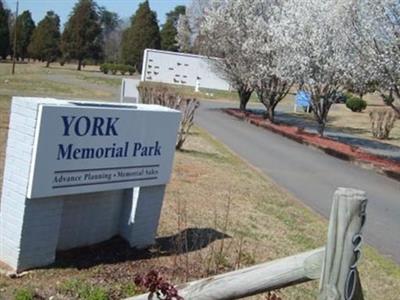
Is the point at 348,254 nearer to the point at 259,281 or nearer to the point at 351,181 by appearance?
the point at 259,281

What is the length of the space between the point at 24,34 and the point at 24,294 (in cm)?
9503

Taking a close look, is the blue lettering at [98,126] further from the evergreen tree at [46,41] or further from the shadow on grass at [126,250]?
the evergreen tree at [46,41]

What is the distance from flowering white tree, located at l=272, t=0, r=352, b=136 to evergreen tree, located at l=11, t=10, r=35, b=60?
74.7 m

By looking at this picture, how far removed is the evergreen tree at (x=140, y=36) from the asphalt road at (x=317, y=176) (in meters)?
59.5

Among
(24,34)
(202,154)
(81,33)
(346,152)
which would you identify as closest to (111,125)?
(202,154)

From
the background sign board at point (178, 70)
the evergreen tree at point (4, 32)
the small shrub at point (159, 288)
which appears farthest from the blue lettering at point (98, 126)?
the evergreen tree at point (4, 32)

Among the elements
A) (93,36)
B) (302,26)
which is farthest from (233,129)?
(93,36)

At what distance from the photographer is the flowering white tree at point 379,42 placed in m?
16.6

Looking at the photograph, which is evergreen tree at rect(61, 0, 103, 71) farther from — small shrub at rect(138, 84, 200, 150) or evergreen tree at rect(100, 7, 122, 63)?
small shrub at rect(138, 84, 200, 150)

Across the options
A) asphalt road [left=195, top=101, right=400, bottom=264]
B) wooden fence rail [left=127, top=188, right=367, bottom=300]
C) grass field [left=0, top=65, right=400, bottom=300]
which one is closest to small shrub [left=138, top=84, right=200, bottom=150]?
asphalt road [left=195, top=101, right=400, bottom=264]

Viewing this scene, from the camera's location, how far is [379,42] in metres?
17.2

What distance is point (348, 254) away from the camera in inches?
100.0

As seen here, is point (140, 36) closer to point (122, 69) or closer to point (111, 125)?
point (122, 69)

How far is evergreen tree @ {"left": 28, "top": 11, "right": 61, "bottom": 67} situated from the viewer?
88812mm
